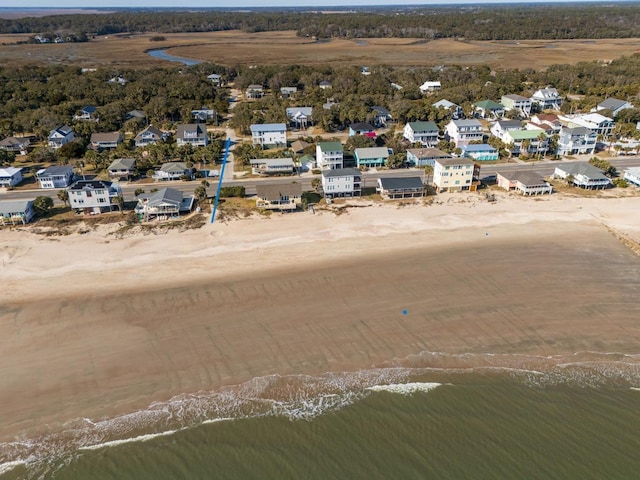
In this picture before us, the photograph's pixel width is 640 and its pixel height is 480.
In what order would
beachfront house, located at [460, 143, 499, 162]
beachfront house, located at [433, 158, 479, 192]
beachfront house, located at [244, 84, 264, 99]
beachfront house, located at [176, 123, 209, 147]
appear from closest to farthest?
beachfront house, located at [433, 158, 479, 192] < beachfront house, located at [460, 143, 499, 162] < beachfront house, located at [176, 123, 209, 147] < beachfront house, located at [244, 84, 264, 99]

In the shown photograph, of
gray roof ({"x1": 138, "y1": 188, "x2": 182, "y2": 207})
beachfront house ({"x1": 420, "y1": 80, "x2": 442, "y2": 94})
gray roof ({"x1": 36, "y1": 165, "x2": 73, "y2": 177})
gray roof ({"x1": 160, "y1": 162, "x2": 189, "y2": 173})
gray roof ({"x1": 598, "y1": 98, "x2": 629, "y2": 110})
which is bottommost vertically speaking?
gray roof ({"x1": 138, "y1": 188, "x2": 182, "y2": 207})

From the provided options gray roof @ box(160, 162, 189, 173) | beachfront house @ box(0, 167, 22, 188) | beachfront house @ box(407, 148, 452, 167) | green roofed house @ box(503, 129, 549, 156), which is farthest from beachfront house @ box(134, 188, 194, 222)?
green roofed house @ box(503, 129, 549, 156)

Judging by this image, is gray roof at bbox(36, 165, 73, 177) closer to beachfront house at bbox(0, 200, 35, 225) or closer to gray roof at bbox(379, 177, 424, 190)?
beachfront house at bbox(0, 200, 35, 225)

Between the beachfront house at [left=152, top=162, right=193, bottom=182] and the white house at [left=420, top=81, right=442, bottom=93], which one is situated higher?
the white house at [left=420, top=81, right=442, bottom=93]

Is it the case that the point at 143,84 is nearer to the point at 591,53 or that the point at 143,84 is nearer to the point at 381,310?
the point at 381,310

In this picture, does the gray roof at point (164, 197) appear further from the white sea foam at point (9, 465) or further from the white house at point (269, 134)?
the white sea foam at point (9, 465)

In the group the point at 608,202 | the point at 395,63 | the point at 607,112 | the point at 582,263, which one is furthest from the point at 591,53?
the point at 582,263
